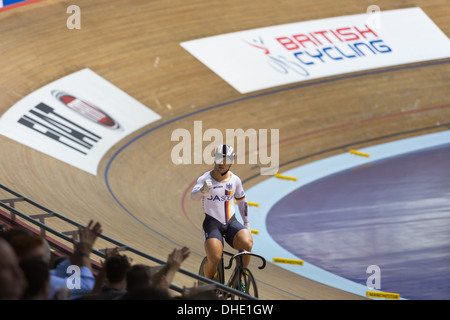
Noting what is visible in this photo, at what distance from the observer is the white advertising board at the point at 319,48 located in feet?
36.1

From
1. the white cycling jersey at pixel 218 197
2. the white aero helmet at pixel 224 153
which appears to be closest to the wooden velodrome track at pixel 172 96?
the white cycling jersey at pixel 218 197

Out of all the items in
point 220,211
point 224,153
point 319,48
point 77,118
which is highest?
point 319,48

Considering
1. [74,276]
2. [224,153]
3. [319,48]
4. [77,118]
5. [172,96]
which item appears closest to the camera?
[74,276]

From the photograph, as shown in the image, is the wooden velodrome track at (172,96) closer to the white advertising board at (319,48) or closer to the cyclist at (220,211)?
the white advertising board at (319,48)

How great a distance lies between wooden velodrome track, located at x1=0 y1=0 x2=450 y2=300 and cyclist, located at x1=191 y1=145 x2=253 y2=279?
204 cm

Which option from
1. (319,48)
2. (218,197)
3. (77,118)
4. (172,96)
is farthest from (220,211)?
(319,48)

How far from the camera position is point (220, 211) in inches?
196

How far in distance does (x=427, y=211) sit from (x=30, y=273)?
240 inches

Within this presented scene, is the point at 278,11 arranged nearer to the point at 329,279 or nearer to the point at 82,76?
the point at 82,76

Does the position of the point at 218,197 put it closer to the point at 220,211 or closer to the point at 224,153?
the point at 220,211

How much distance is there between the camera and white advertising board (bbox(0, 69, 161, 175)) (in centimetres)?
831

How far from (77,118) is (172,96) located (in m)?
1.77

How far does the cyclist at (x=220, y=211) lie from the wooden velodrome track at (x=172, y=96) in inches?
80.2

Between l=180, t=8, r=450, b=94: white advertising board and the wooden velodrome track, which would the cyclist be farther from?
l=180, t=8, r=450, b=94: white advertising board
